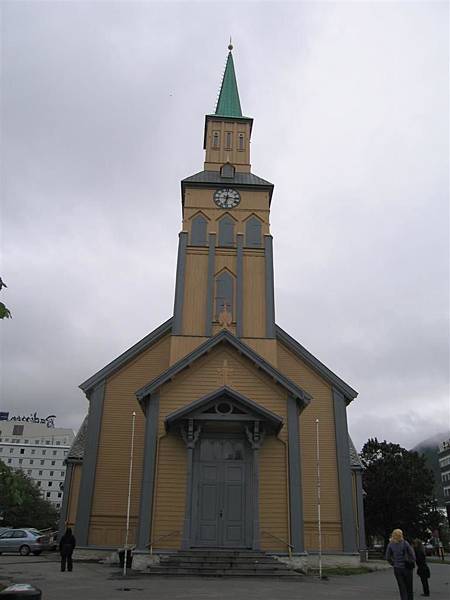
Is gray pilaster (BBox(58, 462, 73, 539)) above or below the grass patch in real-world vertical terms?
above

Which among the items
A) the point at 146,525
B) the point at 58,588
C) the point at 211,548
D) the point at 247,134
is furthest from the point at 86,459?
the point at 247,134

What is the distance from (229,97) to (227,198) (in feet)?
32.9

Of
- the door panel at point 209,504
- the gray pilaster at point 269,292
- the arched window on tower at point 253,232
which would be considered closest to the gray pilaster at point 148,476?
the door panel at point 209,504

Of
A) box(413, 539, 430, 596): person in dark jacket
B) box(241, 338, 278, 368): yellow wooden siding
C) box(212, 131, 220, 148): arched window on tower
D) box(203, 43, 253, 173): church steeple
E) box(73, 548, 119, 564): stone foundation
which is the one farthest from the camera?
box(212, 131, 220, 148): arched window on tower

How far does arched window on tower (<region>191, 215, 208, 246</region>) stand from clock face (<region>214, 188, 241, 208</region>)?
138 centimetres

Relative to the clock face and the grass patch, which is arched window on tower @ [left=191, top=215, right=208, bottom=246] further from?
the grass patch

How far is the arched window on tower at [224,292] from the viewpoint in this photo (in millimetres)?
27453

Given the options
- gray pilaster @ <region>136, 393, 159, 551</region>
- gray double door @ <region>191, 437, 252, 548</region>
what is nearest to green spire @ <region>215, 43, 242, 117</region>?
gray pilaster @ <region>136, 393, 159, 551</region>

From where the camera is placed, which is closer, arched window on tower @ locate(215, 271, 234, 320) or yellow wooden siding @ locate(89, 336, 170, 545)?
yellow wooden siding @ locate(89, 336, 170, 545)

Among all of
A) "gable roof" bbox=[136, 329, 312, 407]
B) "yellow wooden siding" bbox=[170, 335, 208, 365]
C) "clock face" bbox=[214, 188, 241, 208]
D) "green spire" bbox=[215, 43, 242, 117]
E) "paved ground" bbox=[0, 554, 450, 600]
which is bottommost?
"paved ground" bbox=[0, 554, 450, 600]

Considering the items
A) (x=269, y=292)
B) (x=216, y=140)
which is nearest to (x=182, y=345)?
(x=269, y=292)

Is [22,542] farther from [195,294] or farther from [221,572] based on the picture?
[221,572]

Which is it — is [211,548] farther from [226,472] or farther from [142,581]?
[142,581]

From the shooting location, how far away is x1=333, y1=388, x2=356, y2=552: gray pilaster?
23547 mm
